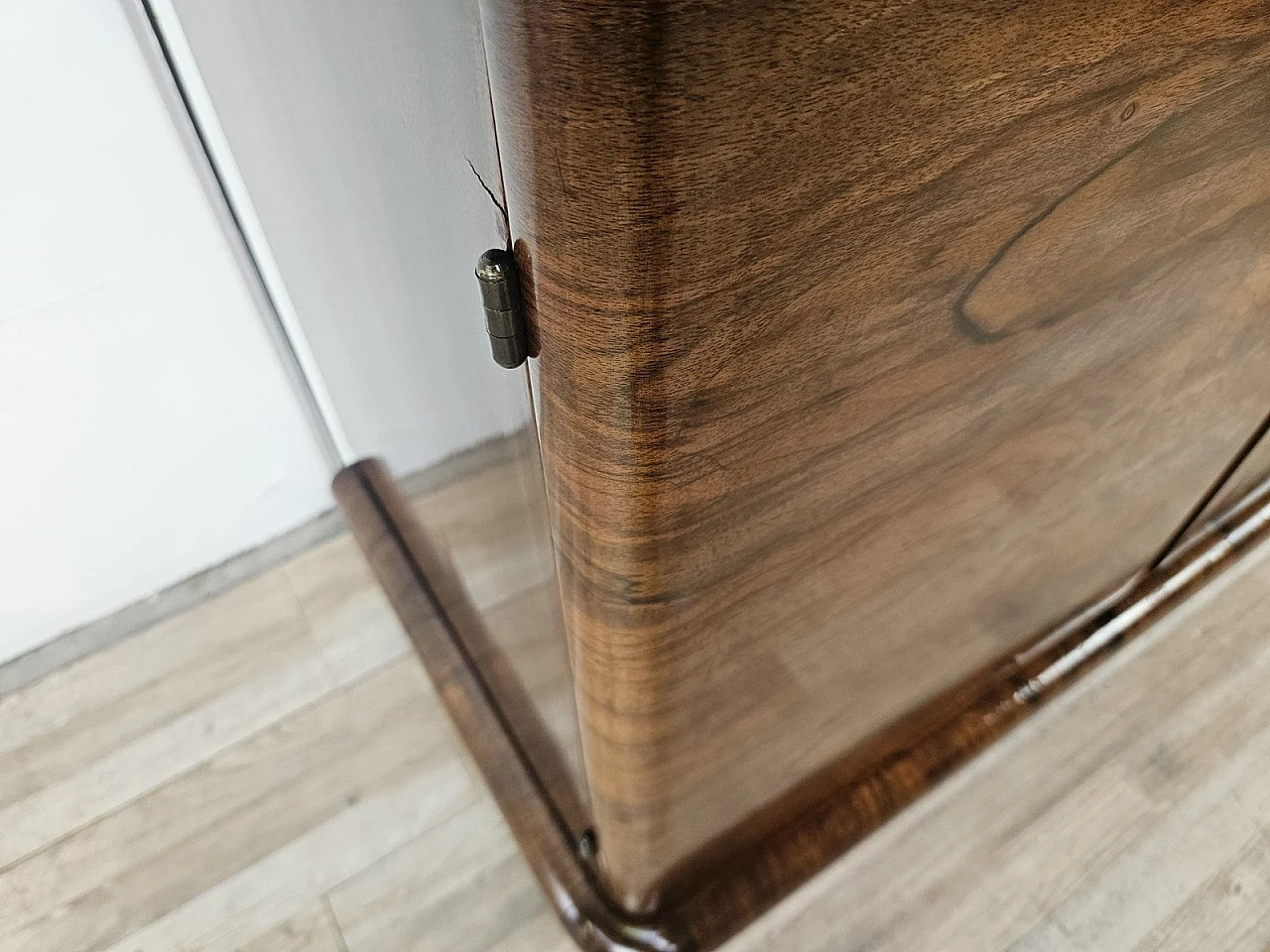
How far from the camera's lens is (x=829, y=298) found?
0.20 metres

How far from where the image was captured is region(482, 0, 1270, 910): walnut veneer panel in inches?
6.1

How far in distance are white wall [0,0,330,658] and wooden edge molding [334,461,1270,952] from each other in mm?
107

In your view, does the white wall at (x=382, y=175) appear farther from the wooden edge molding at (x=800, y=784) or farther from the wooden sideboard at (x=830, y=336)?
the wooden edge molding at (x=800, y=784)

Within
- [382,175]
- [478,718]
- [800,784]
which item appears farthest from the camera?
[478,718]

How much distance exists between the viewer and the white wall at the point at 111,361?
51 cm

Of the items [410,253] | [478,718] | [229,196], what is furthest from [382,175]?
[478,718]

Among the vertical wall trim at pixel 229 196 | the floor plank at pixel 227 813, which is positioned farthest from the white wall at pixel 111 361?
the floor plank at pixel 227 813

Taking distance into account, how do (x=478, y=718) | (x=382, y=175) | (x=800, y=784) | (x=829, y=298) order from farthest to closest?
(x=478, y=718)
(x=800, y=784)
(x=382, y=175)
(x=829, y=298)

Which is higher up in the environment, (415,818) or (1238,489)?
(1238,489)

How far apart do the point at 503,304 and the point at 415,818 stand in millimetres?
596

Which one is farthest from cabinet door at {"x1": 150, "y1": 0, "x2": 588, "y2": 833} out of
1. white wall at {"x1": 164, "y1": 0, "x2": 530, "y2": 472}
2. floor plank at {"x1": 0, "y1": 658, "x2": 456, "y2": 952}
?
floor plank at {"x1": 0, "y1": 658, "x2": 456, "y2": 952}

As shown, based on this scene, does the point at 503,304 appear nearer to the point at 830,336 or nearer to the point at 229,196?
the point at 830,336

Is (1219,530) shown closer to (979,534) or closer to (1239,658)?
(1239,658)

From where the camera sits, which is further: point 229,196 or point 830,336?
point 229,196
